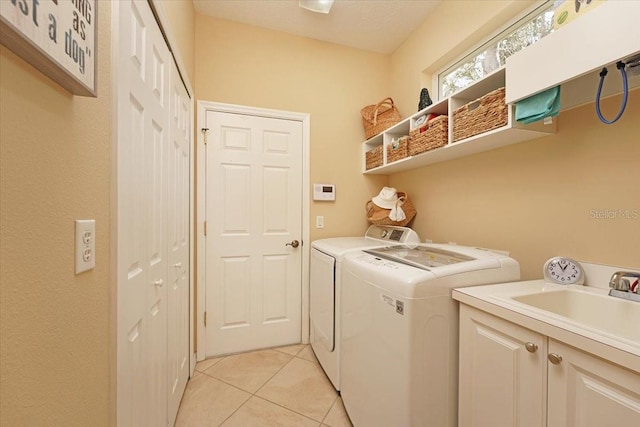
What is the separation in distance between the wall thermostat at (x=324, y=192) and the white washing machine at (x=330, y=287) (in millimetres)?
453

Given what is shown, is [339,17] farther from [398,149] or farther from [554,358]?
[554,358]

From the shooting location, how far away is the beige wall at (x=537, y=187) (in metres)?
1.15

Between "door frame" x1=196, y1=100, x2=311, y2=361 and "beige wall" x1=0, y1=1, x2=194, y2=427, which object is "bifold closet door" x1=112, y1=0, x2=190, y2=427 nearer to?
"beige wall" x1=0, y1=1, x2=194, y2=427

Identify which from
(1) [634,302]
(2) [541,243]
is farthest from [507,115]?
(1) [634,302]

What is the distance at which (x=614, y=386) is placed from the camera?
71cm

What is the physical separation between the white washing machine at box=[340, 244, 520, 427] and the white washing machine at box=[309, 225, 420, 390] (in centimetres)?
35

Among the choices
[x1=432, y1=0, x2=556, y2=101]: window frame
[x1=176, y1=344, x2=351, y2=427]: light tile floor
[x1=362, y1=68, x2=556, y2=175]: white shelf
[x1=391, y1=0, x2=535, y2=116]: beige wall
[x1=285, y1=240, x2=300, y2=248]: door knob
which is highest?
[x1=391, y1=0, x2=535, y2=116]: beige wall

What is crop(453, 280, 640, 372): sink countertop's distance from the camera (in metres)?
0.69

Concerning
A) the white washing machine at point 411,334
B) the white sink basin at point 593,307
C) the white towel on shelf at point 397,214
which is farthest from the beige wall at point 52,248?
the white towel on shelf at point 397,214

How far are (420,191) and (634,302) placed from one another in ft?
4.99

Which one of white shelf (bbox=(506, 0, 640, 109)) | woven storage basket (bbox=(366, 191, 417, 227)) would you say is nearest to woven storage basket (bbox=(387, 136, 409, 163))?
woven storage basket (bbox=(366, 191, 417, 227))

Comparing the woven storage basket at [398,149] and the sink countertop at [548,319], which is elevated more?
the woven storage basket at [398,149]

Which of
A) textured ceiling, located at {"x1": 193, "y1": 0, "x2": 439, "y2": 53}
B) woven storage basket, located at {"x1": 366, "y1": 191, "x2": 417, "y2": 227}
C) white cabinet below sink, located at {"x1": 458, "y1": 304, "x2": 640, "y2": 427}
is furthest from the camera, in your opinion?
woven storage basket, located at {"x1": 366, "y1": 191, "x2": 417, "y2": 227}

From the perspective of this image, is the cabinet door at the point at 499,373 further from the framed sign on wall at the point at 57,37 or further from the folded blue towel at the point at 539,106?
the framed sign on wall at the point at 57,37
